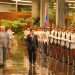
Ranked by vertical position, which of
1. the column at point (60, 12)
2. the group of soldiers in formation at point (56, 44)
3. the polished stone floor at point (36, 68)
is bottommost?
the polished stone floor at point (36, 68)

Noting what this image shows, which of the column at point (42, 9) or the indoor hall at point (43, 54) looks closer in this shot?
the indoor hall at point (43, 54)

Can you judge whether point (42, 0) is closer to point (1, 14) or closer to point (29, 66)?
point (1, 14)

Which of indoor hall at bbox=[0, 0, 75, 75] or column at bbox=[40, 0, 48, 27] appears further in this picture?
column at bbox=[40, 0, 48, 27]

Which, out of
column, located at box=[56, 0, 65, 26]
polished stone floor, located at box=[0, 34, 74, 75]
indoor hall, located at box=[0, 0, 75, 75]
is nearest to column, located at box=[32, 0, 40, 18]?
column, located at box=[56, 0, 65, 26]

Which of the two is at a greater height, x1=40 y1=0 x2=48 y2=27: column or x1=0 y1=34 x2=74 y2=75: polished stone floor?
x1=40 y1=0 x2=48 y2=27: column

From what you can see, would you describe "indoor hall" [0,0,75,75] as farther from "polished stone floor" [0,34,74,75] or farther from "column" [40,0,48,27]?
"column" [40,0,48,27]

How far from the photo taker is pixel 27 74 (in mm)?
13375

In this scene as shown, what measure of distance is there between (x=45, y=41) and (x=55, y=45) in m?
2.01

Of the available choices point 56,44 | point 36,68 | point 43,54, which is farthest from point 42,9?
point 36,68

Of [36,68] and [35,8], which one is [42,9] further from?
[36,68]

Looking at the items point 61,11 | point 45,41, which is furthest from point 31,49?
point 61,11

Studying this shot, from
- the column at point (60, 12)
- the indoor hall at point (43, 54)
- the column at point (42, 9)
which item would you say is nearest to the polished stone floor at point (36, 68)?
the indoor hall at point (43, 54)

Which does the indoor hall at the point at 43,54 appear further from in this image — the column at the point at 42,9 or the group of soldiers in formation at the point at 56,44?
the column at the point at 42,9

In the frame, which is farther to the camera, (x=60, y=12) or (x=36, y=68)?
(x=60, y=12)
